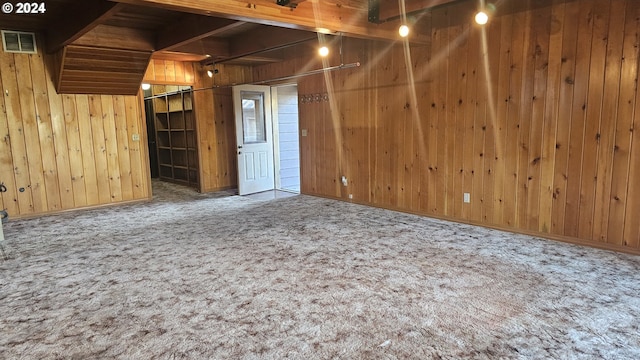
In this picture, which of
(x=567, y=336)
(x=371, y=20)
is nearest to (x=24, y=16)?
(x=371, y=20)

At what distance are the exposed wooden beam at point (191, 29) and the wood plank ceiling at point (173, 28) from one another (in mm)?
11

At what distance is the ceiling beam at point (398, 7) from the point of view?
12.4 feet

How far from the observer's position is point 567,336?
231 centimetres

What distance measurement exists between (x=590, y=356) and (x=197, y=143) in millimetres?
6753

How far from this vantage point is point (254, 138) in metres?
7.46

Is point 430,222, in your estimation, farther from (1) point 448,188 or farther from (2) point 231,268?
(2) point 231,268

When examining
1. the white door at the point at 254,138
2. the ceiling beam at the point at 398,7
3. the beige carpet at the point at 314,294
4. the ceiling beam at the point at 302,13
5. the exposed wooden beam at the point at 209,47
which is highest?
the exposed wooden beam at the point at 209,47

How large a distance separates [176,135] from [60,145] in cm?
310

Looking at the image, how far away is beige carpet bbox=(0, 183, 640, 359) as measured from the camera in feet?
7.44

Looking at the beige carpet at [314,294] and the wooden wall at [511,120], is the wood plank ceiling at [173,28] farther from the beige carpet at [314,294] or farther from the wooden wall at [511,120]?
the beige carpet at [314,294]

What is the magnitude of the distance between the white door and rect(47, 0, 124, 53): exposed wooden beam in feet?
8.89

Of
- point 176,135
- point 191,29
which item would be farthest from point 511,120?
point 176,135

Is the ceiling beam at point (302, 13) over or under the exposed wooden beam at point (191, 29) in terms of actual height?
under

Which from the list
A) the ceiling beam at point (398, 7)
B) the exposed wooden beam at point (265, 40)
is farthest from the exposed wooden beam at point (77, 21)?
the ceiling beam at point (398, 7)
